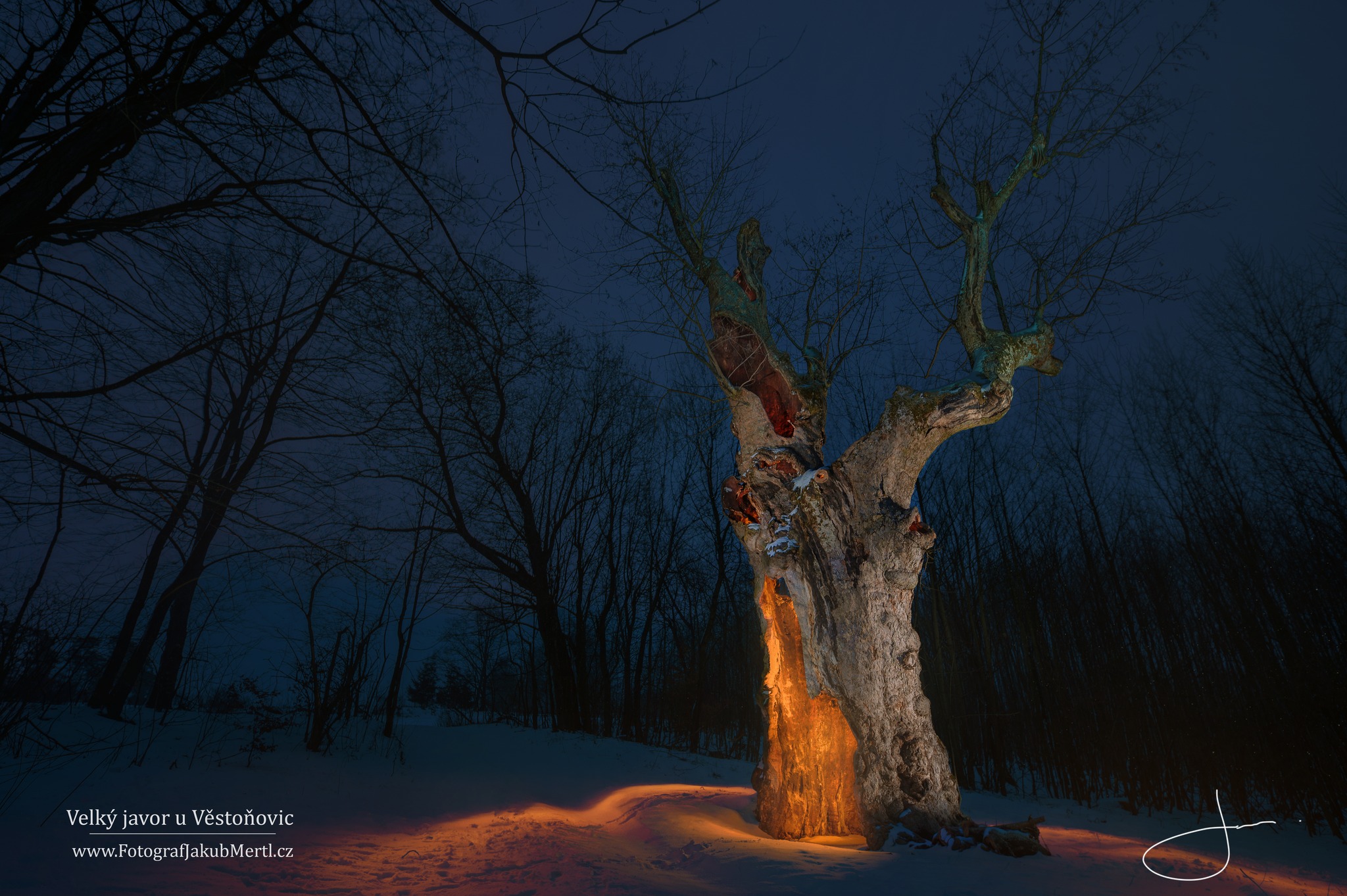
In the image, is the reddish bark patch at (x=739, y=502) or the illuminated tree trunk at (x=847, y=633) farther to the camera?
the reddish bark patch at (x=739, y=502)

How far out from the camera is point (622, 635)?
528 inches

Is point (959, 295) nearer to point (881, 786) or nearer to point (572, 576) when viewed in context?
point (881, 786)

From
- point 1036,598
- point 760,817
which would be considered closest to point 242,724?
point 760,817

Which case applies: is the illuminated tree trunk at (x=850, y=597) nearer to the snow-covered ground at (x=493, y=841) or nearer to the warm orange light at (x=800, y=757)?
the warm orange light at (x=800, y=757)

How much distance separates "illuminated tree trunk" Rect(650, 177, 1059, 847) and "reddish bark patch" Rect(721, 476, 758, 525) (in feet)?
0.05

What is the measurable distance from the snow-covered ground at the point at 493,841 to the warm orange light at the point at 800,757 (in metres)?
0.34

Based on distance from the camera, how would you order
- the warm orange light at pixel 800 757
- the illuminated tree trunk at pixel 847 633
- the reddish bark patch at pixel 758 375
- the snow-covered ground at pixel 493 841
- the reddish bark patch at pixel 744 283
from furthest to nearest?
the reddish bark patch at pixel 744 283 < the reddish bark patch at pixel 758 375 < the warm orange light at pixel 800 757 < the illuminated tree trunk at pixel 847 633 < the snow-covered ground at pixel 493 841

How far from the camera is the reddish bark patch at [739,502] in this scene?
5.28 meters

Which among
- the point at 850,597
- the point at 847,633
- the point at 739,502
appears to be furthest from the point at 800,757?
the point at 739,502

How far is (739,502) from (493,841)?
3235 millimetres

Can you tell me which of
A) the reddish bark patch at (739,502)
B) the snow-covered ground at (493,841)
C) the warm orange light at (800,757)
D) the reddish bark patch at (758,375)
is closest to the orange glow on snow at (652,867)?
the snow-covered ground at (493,841)

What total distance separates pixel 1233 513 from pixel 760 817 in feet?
20.8
